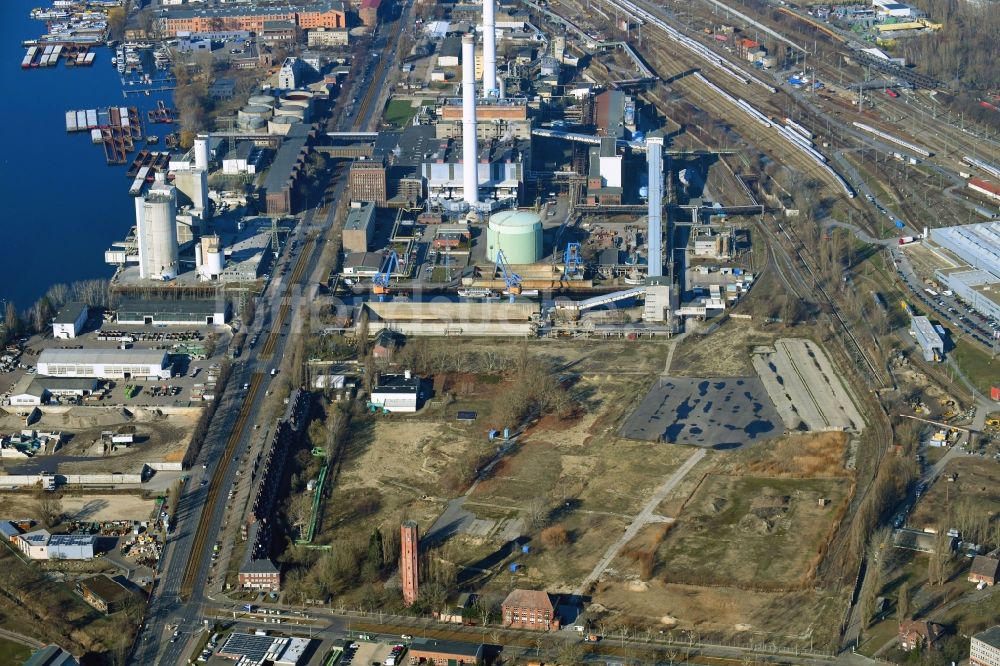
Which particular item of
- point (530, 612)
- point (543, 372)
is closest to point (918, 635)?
point (530, 612)

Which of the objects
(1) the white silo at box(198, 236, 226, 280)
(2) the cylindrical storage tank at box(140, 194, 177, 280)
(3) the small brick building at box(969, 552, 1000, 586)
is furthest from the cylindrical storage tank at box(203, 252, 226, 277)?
(3) the small brick building at box(969, 552, 1000, 586)

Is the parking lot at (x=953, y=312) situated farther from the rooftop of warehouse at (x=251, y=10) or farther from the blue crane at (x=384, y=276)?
the rooftop of warehouse at (x=251, y=10)

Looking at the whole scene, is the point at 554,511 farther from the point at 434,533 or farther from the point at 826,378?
the point at 826,378

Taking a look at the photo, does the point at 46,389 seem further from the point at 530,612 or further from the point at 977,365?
the point at 977,365

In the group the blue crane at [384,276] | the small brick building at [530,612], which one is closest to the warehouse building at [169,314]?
the blue crane at [384,276]

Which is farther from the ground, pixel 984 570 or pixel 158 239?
pixel 158 239

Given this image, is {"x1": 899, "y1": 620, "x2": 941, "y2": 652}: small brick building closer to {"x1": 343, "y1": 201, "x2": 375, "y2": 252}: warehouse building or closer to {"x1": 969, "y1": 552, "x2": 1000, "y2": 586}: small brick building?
{"x1": 969, "y1": 552, "x2": 1000, "y2": 586}: small brick building

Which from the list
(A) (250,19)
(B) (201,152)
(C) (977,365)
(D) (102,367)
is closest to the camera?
(D) (102,367)
